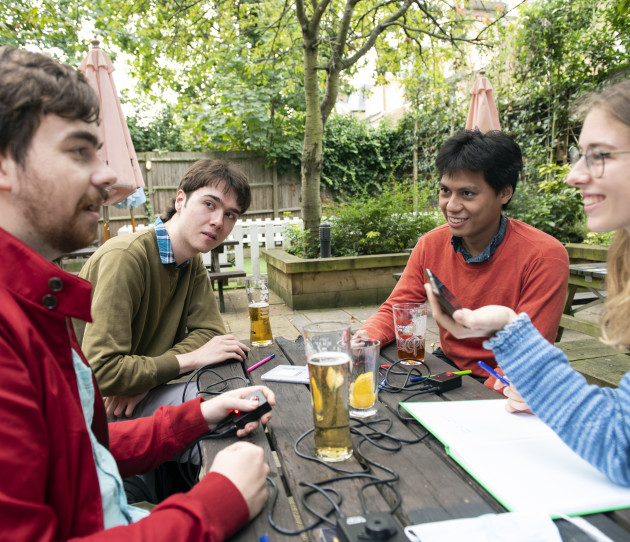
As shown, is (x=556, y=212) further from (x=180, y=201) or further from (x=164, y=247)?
(x=164, y=247)

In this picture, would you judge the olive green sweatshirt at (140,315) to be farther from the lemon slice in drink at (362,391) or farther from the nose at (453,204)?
the nose at (453,204)

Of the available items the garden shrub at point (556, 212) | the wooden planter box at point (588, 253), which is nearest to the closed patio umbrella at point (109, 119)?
the wooden planter box at point (588, 253)

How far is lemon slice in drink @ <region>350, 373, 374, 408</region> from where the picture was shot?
1.36 meters

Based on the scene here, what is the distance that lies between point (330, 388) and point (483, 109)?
4.59 meters

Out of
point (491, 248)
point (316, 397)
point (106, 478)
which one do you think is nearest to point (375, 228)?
point (491, 248)

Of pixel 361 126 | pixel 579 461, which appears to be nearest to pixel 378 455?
pixel 579 461

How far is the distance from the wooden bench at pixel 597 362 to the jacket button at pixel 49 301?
247 cm

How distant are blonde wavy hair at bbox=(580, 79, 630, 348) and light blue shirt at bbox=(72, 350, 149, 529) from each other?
1210mm

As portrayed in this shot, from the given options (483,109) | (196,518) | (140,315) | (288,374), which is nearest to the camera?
(196,518)

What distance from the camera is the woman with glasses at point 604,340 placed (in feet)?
3.22

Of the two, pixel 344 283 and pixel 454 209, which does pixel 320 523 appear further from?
pixel 344 283

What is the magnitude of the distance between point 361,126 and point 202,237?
1231 centimetres

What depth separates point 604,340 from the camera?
4.17 ft

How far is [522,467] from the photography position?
103 cm
